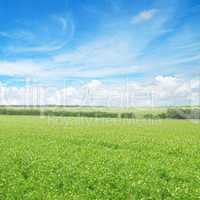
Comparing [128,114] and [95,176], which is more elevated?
[128,114]

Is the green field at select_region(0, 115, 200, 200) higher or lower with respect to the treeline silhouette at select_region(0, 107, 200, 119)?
lower

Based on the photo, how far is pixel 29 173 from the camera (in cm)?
1603

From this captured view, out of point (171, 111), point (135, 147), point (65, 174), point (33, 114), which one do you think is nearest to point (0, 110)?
point (33, 114)

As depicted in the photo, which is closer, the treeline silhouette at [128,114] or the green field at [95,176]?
the green field at [95,176]

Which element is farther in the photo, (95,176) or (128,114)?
(128,114)

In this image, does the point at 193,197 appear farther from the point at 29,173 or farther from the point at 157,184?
the point at 29,173

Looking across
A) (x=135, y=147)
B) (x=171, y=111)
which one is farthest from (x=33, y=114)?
(x=135, y=147)

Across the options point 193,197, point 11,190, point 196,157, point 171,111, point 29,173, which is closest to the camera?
point 193,197

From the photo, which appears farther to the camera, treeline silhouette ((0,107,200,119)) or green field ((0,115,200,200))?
treeline silhouette ((0,107,200,119))

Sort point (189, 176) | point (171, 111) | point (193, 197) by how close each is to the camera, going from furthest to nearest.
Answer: point (171, 111)
point (189, 176)
point (193, 197)

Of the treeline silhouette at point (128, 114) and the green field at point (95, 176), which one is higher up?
the treeline silhouette at point (128, 114)

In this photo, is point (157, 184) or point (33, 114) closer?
point (157, 184)

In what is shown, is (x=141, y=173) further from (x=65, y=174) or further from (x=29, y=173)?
(x=29, y=173)

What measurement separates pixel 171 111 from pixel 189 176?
251 feet
